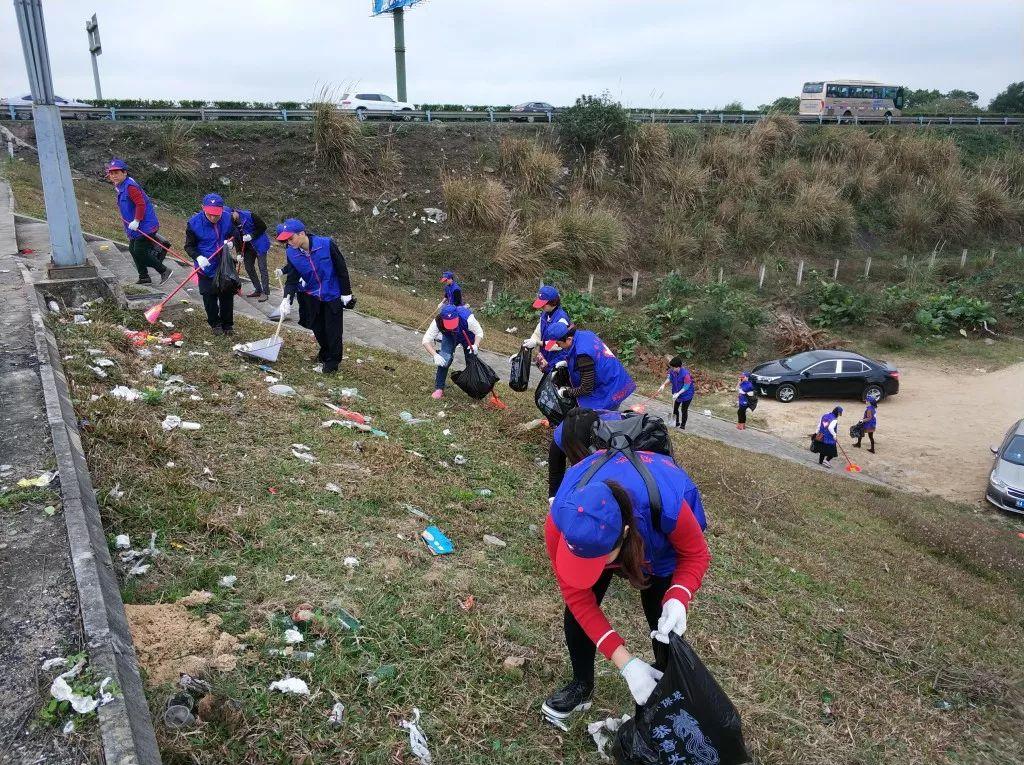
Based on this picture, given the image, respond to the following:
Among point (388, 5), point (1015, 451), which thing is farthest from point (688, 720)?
point (388, 5)

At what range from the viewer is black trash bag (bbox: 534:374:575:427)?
18.5ft

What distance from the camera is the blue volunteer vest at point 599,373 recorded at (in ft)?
17.3

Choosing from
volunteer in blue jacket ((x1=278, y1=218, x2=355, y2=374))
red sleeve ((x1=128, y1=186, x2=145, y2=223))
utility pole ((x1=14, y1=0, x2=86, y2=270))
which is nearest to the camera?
utility pole ((x1=14, y1=0, x2=86, y2=270))

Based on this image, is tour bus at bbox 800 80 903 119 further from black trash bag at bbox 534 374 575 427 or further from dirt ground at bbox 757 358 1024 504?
black trash bag at bbox 534 374 575 427

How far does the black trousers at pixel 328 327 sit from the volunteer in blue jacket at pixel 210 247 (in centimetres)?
100

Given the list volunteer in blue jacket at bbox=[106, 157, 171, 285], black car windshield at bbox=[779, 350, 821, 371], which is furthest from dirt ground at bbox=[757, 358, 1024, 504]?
volunteer in blue jacket at bbox=[106, 157, 171, 285]

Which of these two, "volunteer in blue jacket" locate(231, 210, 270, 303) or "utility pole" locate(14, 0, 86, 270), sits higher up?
"utility pole" locate(14, 0, 86, 270)

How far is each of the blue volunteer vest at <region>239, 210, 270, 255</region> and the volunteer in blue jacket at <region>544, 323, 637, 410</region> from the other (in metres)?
6.76

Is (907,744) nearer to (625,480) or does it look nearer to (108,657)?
(625,480)

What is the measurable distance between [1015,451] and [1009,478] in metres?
0.76

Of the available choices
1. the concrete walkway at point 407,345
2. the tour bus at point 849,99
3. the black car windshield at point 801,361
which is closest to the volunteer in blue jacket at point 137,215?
the concrete walkway at point 407,345

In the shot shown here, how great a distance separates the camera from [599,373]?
5301mm

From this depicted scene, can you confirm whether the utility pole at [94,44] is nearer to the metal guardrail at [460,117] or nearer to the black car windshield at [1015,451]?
the metal guardrail at [460,117]

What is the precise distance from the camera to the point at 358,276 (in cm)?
1697
